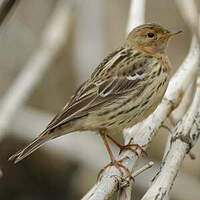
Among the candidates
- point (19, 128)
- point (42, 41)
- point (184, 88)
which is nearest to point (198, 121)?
point (184, 88)

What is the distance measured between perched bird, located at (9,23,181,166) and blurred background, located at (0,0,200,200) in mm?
832

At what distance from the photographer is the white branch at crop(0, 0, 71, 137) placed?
598 centimetres

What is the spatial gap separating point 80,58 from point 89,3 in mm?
660

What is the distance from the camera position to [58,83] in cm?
900

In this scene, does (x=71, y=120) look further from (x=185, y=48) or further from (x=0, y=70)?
(x=185, y=48)

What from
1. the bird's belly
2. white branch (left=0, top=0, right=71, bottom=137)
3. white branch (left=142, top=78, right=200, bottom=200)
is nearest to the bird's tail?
the bird's belly

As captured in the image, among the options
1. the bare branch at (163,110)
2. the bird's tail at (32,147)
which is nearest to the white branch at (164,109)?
the bare branch at (163,110)

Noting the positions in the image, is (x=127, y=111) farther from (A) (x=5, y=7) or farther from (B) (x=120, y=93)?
(A) (x=5, y=7)

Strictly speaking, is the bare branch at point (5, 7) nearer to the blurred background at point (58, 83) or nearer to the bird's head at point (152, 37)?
the blurred background at point (58, 83)

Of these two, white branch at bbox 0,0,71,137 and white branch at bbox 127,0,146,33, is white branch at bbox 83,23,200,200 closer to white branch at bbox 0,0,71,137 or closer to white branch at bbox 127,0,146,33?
white branch at bbox 127,0,146,33

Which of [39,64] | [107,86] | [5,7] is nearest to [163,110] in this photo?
[107,86]

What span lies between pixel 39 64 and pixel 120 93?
1.15m

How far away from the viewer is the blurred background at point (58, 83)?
21.9 ft

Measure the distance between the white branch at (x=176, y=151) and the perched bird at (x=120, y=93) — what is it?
2.05 ft
